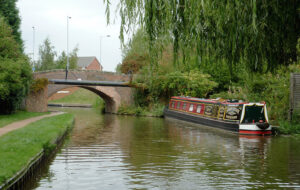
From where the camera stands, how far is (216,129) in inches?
690

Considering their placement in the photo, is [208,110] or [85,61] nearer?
[208,110]

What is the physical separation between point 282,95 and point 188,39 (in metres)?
12.1

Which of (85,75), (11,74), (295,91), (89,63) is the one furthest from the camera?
(89,63)

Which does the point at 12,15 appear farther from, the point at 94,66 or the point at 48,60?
the point at 94,66

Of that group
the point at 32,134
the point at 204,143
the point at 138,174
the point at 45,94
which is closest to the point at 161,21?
the point at 138,174

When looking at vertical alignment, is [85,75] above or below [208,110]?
above

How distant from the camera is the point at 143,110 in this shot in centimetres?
2689

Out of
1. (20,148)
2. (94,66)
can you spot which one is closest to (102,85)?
(20,148)

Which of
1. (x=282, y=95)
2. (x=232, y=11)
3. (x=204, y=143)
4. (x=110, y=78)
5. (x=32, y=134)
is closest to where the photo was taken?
(x=232, y=11)

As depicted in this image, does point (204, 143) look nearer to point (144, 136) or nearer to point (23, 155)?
point (144, 136)

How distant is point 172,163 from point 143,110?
17.9 meters

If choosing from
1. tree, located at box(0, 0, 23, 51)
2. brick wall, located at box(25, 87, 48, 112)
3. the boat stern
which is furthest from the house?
the boat stern

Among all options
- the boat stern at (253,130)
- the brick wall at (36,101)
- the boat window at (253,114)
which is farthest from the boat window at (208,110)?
the brick wall at (36,101)

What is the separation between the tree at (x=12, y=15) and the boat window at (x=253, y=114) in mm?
16938
